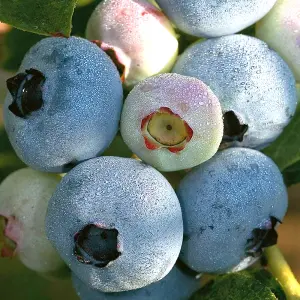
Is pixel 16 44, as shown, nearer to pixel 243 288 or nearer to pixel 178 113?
pixel 178 113

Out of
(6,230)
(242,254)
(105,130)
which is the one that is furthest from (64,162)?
(242,254)

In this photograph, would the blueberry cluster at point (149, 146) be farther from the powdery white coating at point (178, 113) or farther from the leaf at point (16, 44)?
the leaf at point (16, 44)

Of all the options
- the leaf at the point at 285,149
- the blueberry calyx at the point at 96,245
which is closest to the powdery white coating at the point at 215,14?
the leaf at the point at 285,149

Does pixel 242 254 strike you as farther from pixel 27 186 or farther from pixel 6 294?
pixel 6 294

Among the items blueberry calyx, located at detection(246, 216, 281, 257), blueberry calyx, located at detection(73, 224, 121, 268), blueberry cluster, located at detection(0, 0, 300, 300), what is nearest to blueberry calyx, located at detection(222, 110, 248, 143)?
blueberry cluster, located at detection(0, 0, 300, 300)

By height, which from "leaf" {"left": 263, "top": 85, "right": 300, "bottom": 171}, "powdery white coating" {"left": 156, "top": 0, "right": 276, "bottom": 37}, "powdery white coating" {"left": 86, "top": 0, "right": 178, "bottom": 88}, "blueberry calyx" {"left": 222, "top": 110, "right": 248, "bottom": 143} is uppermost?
"powdery white coating" {"left": 156, "top": 0, "right": 276, "bottom": 37}

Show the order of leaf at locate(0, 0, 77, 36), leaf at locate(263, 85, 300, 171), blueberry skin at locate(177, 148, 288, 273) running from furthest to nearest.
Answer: leaf at locate(263, 85, 300, 171) < blueberry skin at locate(177, 148, 288, 273) < leaf at locate(0, 0, 77, 36)

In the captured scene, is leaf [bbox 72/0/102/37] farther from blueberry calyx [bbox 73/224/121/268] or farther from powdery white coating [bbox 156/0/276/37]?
blueberry calyx [bbox 73/224/121/268]

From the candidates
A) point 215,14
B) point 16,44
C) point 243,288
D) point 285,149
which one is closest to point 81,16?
point 16,44
